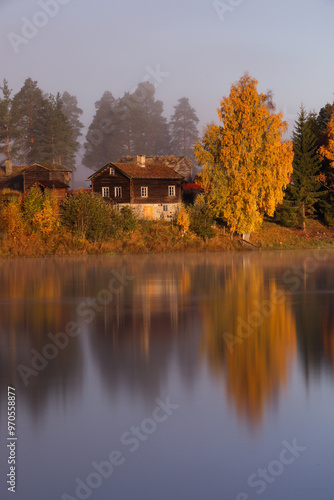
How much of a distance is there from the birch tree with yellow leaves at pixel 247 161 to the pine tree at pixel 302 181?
20.7 ft

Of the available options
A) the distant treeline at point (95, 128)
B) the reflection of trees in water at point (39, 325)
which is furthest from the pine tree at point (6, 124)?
the reflection of trees in water at point (39, 325)

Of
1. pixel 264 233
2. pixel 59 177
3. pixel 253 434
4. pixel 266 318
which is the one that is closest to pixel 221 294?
pixel 266 318

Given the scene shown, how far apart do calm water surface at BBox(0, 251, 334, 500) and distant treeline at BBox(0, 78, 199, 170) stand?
97828mm

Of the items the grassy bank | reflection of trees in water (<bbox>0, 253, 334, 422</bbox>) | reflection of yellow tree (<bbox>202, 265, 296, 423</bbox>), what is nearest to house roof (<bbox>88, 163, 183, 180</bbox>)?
the grassy bank

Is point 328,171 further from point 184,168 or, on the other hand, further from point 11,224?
point 11,224

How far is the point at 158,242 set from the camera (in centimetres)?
6594

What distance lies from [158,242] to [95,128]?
96740mm

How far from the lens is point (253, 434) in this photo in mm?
10109

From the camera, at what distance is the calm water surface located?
8.69 metres

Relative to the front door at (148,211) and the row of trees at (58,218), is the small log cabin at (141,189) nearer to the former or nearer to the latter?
the front door at (148,211)

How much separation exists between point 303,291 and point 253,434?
20.8 m

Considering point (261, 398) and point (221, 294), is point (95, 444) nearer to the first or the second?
point (261, 398)

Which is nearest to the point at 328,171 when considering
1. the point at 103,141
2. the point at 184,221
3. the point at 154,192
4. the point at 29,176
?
the point at 154,192

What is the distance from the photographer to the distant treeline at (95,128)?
4764 inches
